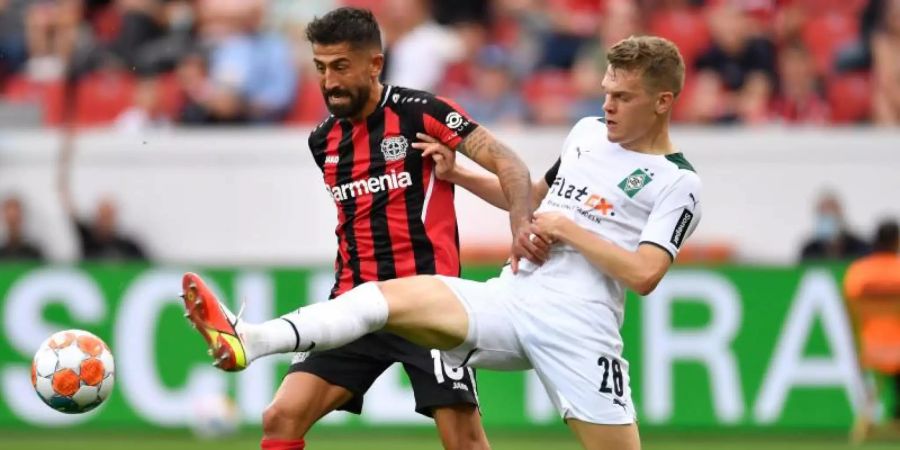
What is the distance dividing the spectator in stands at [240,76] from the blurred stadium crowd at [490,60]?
13 millimetres

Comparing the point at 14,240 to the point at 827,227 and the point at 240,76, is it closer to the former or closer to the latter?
the point at 240,76

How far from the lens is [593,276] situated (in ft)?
22.4

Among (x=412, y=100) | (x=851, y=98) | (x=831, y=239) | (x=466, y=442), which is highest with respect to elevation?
(x=851, y=98)

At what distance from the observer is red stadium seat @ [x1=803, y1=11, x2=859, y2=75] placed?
15195mm

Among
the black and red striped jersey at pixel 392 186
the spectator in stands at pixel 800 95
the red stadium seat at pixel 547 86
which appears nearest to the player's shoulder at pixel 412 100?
the black and red striped jersey at pixel 392 186

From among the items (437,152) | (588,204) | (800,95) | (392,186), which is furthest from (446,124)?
(800,95)

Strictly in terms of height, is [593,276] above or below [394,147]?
below

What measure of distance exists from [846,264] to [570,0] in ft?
13.9

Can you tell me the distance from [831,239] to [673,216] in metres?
7.51

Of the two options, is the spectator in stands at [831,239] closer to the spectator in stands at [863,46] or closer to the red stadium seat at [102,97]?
the spectator in stands at [863,46]

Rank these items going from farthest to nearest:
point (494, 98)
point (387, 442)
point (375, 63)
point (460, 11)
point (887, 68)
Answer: point (460, 11) < point (887, 68) < point (494, 98) < point (387, 442) < point (375, 63)

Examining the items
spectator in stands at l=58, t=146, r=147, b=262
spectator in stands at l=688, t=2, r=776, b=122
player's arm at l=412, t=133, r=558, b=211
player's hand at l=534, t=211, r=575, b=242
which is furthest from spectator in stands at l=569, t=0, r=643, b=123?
player's hand at l=534, t=211, r=575, b=242

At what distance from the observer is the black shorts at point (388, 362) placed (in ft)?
23.6

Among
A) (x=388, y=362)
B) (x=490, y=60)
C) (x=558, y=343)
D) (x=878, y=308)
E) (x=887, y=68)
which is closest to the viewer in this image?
(x=558, y=343)
